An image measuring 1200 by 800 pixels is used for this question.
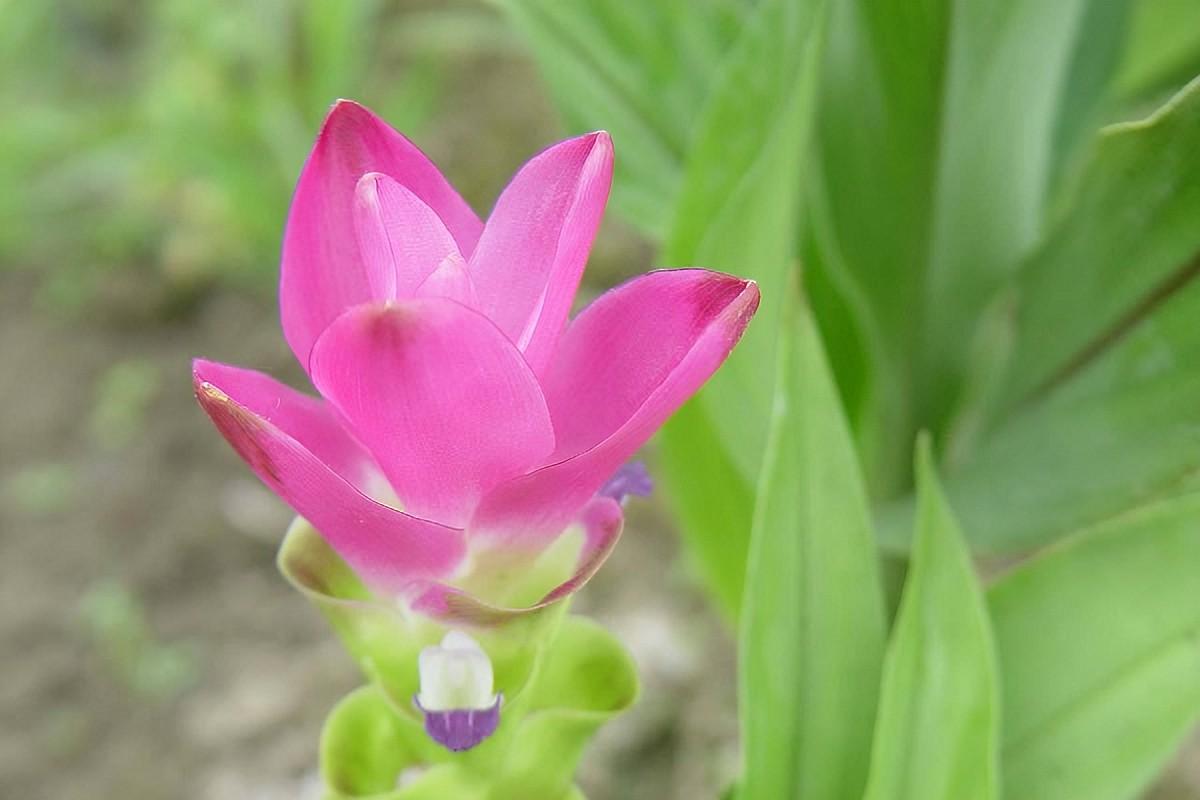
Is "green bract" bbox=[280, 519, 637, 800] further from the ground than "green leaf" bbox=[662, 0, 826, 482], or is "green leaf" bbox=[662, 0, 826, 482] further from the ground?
"green leaf" bbox=[662, 0, 826, 482]

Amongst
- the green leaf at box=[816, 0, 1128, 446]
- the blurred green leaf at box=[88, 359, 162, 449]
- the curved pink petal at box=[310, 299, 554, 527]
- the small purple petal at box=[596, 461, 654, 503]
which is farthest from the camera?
the blurred green leaf at box=[88, 359, 162, 449]

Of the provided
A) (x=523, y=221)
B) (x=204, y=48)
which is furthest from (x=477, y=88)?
(x=523, y=221)

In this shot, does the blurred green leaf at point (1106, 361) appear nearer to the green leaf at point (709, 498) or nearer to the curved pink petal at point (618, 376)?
the green leaf at point (709, 498)

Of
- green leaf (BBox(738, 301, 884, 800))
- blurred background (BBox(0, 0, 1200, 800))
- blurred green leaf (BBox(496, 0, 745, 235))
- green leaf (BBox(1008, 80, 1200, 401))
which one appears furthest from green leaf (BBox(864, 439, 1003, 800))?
blurred background (BBox(0, 0, 1200, 800))

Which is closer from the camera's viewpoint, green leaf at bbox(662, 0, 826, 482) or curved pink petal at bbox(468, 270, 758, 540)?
curved pink petal at bbox(468, 270, 758, 540)

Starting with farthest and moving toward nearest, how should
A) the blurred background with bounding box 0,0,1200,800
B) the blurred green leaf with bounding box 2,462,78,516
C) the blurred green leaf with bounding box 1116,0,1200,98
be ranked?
the blurred green leaf with bounding box 2,462,78,516 < the blurred background with bounding box 0,0,1200,800 < the blurred green leaf with bounding box 1116,0,1200,98

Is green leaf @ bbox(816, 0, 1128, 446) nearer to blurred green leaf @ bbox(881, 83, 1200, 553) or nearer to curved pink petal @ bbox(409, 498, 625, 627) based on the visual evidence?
blurred green leaf @ bbox(881, 83, 1200, 553)

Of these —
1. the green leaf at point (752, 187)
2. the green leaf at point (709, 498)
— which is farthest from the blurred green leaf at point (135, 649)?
the green leaf at point (752, 187)
